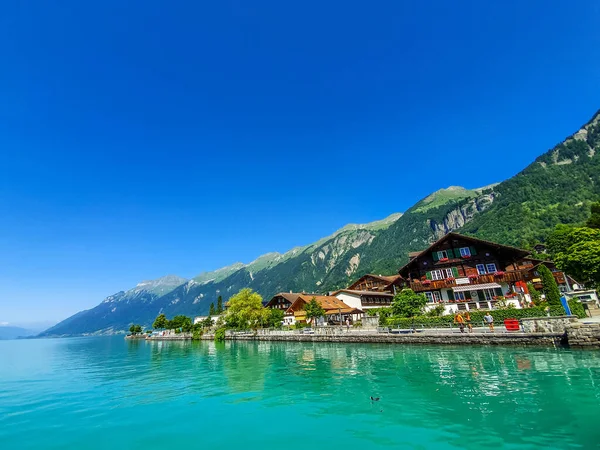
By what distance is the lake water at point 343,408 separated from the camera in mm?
11789

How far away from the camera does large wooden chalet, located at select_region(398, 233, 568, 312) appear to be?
148 feet

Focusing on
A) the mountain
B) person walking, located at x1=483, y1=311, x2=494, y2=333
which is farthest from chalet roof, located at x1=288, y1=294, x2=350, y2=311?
the mountain

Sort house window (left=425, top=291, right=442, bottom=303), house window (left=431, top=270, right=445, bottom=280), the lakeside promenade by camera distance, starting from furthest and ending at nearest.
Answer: house window (left=431, top=270, right=445, bottom=280)
house window (left=425, top=291, right=442, bottom=303)
the lakeside promenade

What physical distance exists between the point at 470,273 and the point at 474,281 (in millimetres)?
1634

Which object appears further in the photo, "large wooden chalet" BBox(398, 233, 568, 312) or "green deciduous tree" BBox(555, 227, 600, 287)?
"large wooden chalet" BBox(398, 233, 568, 312)

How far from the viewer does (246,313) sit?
72938 millimetres

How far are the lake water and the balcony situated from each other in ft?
66.4

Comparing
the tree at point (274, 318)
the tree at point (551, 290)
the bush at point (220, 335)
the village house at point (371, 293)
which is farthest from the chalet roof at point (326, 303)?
the tree at point (551, 290)

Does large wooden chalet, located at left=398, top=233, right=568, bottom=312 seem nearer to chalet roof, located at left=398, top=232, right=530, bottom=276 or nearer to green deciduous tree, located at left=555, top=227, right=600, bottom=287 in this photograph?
chalet roof, located at left=398, top=232, right=530, bottom=276

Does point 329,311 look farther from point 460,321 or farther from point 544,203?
point 544,203

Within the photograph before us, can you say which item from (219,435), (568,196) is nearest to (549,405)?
(219,435)

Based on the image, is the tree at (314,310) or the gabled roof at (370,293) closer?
the tree at (314,310)

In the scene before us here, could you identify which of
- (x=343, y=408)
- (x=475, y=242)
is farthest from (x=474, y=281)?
(x=343, y=408)

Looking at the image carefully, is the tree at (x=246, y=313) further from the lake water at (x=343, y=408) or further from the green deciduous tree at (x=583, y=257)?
the green deciduous tree at (x=583, y=257)
